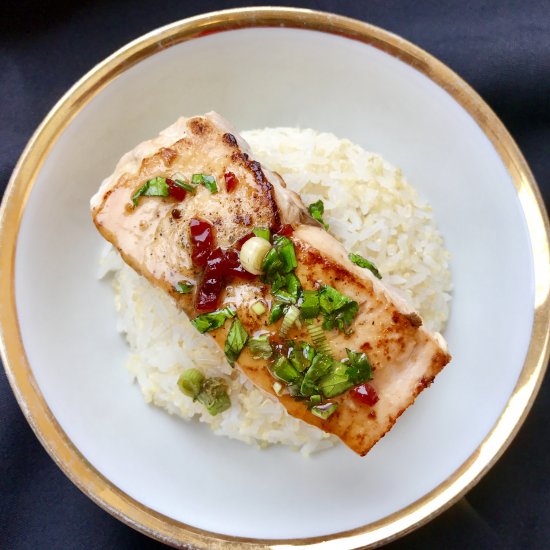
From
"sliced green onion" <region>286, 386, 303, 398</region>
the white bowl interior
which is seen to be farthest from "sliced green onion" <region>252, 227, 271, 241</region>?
the white bowl interior

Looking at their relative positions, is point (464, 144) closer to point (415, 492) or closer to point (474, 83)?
point (474, 83)

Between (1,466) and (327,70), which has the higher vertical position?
(327,70)

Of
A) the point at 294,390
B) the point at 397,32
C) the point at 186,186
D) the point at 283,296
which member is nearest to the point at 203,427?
the point at 294,390

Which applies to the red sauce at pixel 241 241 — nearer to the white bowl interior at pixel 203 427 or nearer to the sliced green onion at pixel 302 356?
the sliced green onion at pixel 302 356

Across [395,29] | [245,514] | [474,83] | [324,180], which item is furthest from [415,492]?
[395,29]

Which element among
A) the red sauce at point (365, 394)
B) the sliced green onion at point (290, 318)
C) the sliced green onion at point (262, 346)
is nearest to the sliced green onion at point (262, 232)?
the sliced green onion at point (290, 318)

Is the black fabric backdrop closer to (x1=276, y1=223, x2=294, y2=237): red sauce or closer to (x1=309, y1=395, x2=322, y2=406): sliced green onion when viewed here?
(x1=309, y1=395, x2=322, y2=406): sliced green onion
